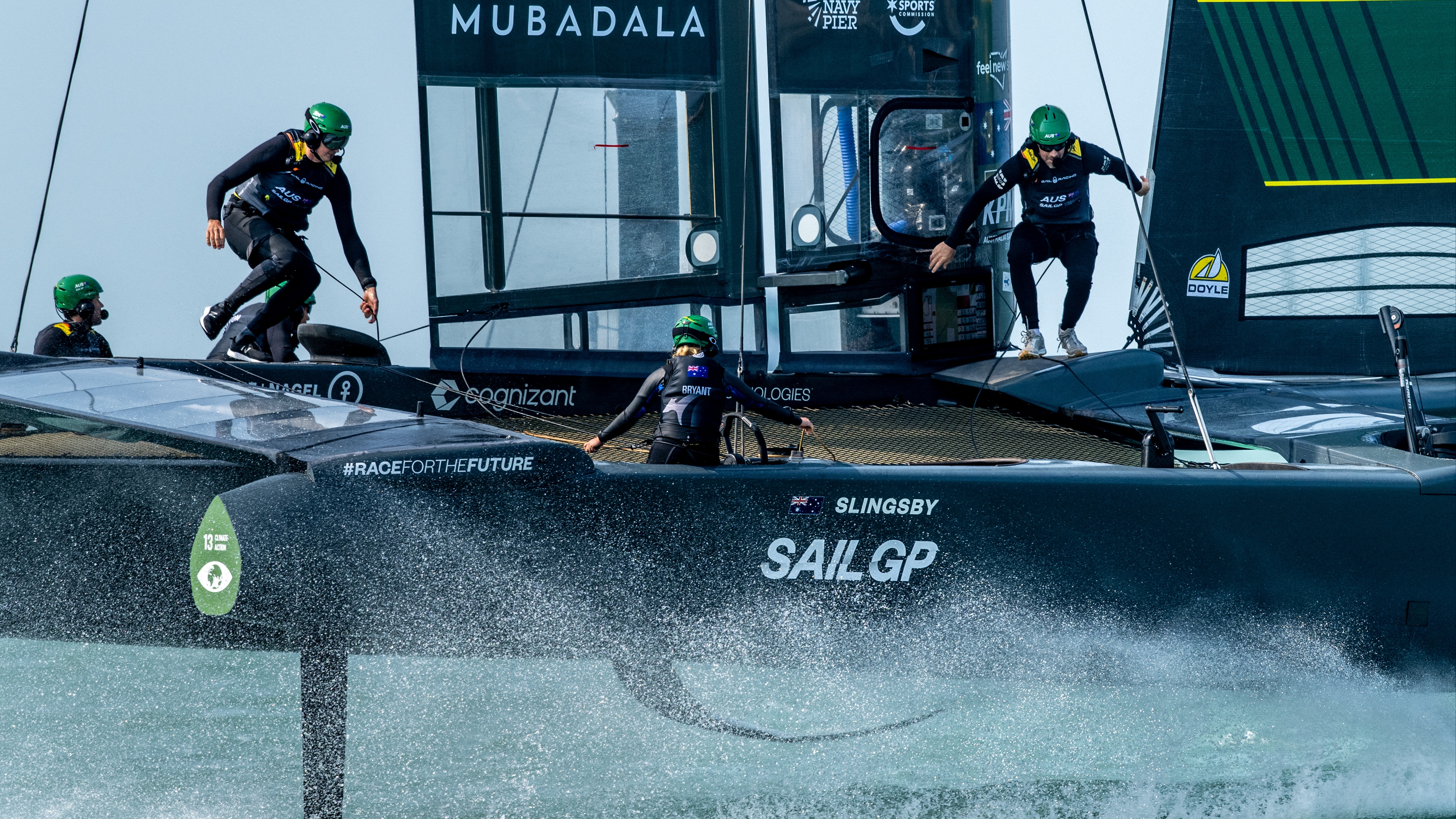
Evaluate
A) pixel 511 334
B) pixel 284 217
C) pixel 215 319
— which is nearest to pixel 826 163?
pixel 511 334

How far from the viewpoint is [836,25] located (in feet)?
18.6

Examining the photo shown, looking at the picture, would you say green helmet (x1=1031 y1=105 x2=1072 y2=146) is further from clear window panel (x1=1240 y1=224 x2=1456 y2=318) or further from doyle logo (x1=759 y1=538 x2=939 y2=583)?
doyle logo (x1=759 y1=538 x2=939 y2=583)

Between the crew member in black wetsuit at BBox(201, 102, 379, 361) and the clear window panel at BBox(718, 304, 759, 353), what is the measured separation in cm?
131

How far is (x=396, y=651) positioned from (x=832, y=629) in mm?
1036

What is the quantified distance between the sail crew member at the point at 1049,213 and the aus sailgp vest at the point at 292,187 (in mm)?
2220

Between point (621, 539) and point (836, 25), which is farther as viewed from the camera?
point (836, 25)

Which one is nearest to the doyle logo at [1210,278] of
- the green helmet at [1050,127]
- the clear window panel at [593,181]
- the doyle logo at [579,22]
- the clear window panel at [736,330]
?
the green helmet at [1050,127]

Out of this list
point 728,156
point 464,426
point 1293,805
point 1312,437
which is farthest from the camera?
point 728,156

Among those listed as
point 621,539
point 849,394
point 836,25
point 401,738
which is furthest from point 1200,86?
point 401,738

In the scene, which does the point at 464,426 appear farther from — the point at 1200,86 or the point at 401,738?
the point at 1200,86

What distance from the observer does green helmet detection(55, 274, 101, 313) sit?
5160 millimetres

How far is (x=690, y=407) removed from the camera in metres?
4.09

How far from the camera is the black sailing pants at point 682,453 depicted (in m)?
3.87

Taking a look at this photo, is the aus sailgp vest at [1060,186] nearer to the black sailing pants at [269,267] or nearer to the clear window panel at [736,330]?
the clear window panel at [736,330]
